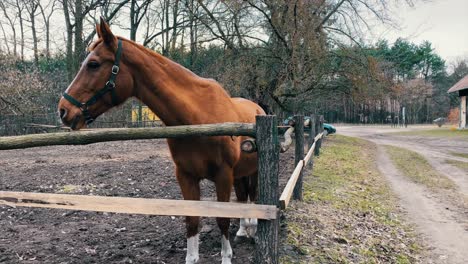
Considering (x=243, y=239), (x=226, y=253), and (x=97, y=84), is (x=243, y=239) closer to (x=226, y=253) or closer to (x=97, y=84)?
(x=226, y=253)

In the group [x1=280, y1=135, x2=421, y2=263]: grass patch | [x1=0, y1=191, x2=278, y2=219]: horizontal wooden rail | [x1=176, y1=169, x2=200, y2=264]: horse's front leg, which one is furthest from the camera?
[x1=280, y1=135, x2=421, y2=263]: grass patch

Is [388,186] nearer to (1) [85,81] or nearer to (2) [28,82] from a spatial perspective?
(1) [85,81]

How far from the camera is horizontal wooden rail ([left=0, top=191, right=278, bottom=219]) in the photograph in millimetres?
2299

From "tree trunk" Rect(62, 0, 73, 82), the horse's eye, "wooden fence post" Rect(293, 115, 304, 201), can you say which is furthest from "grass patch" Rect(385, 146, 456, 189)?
"tree trunk" Rect(62, 0, 73, 82)

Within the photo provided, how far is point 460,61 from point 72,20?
167 feet

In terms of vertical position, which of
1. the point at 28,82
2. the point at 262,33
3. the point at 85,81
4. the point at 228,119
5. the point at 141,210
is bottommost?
the point at 141,210

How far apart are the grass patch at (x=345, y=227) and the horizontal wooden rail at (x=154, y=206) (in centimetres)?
144

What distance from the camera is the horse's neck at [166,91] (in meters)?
2.84

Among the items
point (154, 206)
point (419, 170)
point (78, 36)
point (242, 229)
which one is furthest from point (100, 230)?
point (78, 36)

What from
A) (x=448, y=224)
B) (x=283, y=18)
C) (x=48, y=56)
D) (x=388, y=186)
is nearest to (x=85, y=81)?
(x=448, y=224)

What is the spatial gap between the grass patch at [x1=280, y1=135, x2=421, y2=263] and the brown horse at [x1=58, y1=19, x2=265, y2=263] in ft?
3.62

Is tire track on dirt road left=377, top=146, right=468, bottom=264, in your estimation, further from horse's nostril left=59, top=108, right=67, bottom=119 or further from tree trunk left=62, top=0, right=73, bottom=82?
tree trunk left=62, top=0, right=73, bottom=82

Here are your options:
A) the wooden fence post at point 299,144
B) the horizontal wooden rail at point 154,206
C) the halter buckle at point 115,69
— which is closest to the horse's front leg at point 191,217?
the horizontal wooden rail at point 154,206

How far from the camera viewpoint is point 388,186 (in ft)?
25.7
